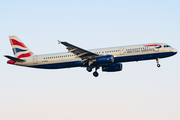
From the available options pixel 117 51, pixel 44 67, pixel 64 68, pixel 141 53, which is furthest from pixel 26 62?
pixel 141 53

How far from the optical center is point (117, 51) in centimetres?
5569

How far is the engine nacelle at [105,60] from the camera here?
54.2m

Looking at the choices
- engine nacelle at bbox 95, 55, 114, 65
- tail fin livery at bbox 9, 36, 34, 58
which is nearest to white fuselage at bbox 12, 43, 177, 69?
engine nacelle at bbox 95, 55, 114, 65

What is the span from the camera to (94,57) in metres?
55.4

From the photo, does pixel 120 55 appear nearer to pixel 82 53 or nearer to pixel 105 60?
pixel 105 60

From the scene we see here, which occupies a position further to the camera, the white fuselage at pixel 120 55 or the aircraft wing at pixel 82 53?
the white fuselage at pixel 120 55

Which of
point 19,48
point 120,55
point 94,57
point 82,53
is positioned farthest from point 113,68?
point 19,48

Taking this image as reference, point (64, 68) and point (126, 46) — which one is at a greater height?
point (126, 46)

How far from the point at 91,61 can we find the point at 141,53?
869cm

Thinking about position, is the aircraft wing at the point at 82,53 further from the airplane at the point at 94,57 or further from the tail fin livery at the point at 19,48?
the tail fin livery at the point at 19,48

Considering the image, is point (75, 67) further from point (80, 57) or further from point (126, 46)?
→ point (126, 46)

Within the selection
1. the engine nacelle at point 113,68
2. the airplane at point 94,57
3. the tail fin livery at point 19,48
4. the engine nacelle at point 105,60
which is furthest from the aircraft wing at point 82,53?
the tail fin livery at point 19,48

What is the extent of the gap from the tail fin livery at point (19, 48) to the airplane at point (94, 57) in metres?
1.05

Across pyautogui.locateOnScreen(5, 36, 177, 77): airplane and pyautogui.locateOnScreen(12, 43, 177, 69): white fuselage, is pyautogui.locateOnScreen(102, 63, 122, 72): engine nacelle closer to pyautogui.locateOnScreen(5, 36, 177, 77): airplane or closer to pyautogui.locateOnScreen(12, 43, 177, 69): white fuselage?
pyautogui.locateOnScreen(5, 36, 177, 77): airplane
